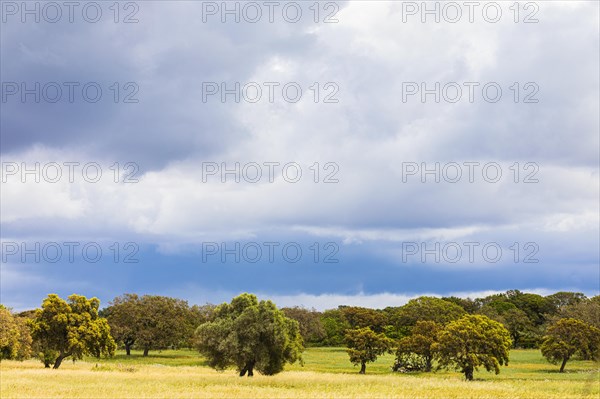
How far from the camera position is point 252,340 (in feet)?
175

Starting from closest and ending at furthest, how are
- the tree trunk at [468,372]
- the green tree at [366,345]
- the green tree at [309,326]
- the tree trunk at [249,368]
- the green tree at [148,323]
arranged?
1. the tree trunk at [249,368]
2. the tree trunk at [468,372]
3. the green tree at [366,345]
4. the green tree at [148,323]
5. the green tree at [309,326]

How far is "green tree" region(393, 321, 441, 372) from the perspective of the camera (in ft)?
262

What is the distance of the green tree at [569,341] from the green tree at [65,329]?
199ft

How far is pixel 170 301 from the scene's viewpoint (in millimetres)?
122688

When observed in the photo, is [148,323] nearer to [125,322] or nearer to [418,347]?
[125,322]

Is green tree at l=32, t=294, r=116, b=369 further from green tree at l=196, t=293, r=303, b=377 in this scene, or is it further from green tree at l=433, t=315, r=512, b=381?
green tree at l=433, t=315, r=512, b=381

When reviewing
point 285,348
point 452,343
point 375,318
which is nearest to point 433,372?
point 452,343

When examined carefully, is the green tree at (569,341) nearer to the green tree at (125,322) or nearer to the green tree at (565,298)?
the green tree at (125,322)

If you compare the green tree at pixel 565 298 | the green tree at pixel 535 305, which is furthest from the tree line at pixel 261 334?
the green tree at pixel 565 298

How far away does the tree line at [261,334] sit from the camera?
2132 inches

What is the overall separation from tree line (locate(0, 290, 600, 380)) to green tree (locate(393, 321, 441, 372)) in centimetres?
13

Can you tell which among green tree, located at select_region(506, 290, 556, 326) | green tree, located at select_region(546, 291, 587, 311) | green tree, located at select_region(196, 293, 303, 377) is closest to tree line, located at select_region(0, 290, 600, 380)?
A: green tree, located at select_region(196, 293, 303, 377)

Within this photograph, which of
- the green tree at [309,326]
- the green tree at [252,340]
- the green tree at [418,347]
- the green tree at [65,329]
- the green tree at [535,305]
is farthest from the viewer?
the green tree at [535,305]

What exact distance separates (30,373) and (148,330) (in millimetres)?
56745
